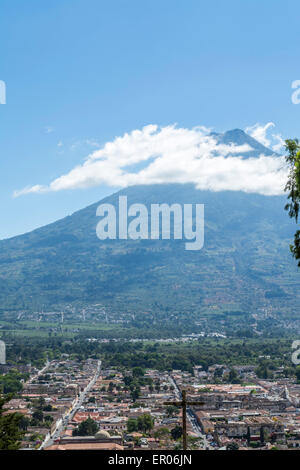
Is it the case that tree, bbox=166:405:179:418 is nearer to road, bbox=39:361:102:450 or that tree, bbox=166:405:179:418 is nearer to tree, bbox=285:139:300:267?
road, bbox=39:361:102:450

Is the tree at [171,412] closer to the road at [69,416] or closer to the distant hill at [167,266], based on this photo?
the road at [69,416]

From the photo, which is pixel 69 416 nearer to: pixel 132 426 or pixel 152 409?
pixel 152 409

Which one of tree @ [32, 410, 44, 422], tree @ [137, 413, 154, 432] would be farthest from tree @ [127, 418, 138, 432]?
tree @ [32, 410, 44, 422]

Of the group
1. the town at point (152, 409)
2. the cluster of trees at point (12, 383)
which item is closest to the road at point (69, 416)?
the town at point (152, 409)
